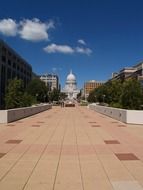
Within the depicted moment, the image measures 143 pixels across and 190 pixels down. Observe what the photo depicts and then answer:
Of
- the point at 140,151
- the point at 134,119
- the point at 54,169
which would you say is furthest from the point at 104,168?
the point at 134,119

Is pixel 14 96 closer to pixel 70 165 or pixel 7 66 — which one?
pixel 7 66

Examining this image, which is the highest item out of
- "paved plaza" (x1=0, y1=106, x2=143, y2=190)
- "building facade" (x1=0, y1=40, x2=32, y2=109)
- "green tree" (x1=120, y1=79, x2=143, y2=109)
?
"building facade" (x1=0, y1=40, x2=32, y2=109)

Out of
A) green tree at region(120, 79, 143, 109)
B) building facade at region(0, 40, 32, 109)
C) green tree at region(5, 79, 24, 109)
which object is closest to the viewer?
green tree at region(120, 79, 143, 109)

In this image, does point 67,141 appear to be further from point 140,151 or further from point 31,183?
point 31,183

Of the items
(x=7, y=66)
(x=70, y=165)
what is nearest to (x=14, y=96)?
(x=7, y=66)

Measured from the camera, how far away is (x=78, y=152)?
34.4 ft

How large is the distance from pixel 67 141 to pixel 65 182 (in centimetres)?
639

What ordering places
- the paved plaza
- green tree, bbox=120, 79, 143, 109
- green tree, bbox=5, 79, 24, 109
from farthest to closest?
green tree, bbox=5, 79, 24, 109 < green tree, bbox=120, 79, 143, 109 < the paved plaza

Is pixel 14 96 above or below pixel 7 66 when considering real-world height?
below

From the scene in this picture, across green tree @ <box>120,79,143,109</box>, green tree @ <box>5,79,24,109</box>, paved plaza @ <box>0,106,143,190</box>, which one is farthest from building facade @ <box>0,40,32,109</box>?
paved plaza @ <box>0,106,143,190</box>

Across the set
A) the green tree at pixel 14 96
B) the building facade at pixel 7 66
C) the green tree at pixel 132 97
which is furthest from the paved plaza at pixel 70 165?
the building facade at pixel 7 66

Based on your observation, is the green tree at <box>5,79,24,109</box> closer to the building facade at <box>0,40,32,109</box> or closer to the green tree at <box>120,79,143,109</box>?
the green tree at <box>120,79,143,109</box>

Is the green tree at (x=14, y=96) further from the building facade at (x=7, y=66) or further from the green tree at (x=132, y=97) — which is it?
the building facade at (x=7, y=66)

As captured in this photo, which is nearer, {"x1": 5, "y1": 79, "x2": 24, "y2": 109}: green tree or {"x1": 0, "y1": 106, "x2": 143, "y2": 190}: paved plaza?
{"x1": 0, "y1": 106, "x2": 143, "y2": 190}: paved plaza
